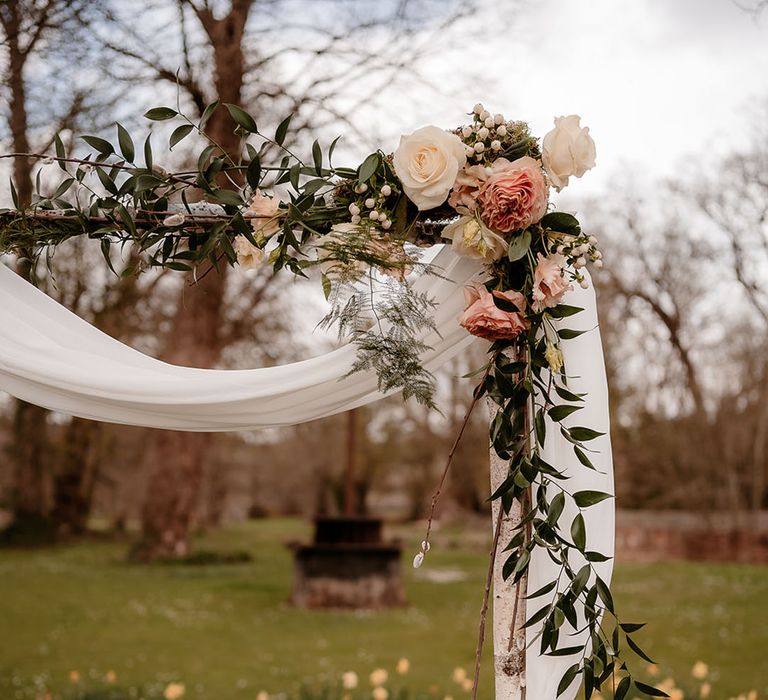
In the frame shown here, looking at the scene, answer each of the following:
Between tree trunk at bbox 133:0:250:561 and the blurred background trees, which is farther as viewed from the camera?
tree trunk at bbox 133:0:250:561

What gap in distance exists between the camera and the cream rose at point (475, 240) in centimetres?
260

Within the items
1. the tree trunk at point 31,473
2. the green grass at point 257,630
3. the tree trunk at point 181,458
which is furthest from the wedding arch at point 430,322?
the tree trunk at point 31,473

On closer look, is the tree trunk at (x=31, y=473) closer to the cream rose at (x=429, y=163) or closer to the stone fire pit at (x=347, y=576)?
the stone fire pit at (x=347, y=576)

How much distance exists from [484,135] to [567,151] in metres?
0.25

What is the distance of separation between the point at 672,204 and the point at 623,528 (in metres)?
6.89

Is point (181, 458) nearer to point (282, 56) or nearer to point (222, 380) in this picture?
point (282, 56)

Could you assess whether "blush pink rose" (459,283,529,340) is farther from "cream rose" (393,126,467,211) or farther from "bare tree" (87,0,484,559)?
"bare tree" (87,0,484,559)

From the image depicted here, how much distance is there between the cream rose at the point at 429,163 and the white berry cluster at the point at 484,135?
7cm

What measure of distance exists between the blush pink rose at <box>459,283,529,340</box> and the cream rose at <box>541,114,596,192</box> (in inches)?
13.9

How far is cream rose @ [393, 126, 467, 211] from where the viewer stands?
2.59m

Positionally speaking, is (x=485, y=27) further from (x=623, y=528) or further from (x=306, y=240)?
(x=623, y=528)

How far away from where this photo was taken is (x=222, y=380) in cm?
297

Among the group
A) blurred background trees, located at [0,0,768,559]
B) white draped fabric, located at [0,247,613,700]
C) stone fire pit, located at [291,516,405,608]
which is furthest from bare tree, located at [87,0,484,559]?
white draped fabric, located at [0,247,613,700]

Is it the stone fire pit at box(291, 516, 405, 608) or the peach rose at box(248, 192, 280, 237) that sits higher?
the peach rose at box(248, 192, 280, 237)
